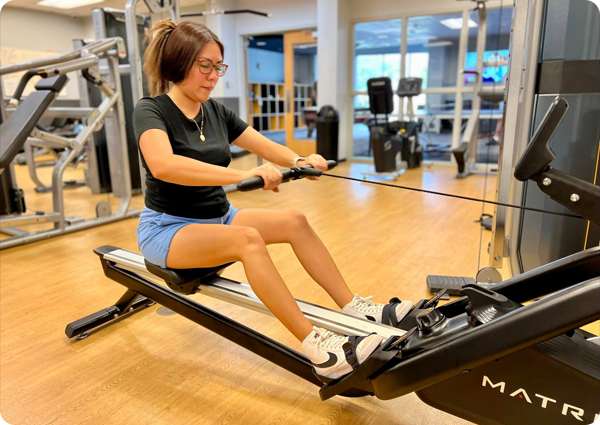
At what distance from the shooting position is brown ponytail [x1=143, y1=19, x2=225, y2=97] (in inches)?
54.6

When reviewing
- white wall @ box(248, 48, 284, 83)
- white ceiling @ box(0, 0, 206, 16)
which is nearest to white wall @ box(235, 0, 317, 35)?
white ceiling @ box(0, 0, 206, 16)

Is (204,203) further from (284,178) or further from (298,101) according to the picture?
(298,101)

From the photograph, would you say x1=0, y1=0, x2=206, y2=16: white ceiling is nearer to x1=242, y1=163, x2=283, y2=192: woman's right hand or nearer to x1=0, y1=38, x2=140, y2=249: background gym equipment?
x1=0, y1=38, x2=140, y2=249: background gym equipment

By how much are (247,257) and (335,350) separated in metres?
0.37

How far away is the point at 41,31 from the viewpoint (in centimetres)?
898

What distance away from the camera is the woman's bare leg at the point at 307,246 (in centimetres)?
152

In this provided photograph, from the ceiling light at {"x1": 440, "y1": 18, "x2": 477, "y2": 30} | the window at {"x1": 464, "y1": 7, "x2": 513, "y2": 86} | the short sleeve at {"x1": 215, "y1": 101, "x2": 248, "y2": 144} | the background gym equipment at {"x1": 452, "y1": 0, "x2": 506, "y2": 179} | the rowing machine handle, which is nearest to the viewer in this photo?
the rowing machine handle

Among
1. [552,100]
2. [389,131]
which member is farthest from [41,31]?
[552,100]

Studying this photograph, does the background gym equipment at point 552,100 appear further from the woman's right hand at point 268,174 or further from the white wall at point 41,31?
the white wall at point 41,31

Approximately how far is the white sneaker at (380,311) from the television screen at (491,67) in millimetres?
4120

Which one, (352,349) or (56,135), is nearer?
(352,349)

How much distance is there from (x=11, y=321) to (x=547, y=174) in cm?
221

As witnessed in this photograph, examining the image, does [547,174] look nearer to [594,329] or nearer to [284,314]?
[284,314]

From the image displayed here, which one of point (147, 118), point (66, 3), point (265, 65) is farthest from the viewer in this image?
point (265, 65)
